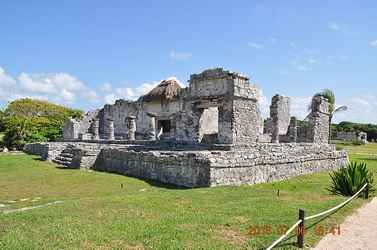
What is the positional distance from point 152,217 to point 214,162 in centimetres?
388

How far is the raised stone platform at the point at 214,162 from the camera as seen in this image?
395 inches

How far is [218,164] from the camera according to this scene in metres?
9.87

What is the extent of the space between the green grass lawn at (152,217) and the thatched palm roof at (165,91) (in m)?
20.1

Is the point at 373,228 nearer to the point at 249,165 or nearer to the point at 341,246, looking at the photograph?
the point at 341,246

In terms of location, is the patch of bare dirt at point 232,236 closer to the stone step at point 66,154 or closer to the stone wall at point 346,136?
the stone step at point 66,154

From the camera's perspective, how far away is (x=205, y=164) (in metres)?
9.77

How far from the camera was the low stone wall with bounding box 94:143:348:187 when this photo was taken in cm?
998

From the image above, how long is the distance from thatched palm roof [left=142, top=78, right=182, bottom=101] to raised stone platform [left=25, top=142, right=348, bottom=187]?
13.4m

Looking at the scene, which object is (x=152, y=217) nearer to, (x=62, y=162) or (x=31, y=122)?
(x=62, y=162)

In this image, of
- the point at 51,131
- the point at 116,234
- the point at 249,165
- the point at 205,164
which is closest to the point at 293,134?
the point at 249,165

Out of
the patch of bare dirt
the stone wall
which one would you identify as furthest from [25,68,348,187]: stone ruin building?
the stone wall

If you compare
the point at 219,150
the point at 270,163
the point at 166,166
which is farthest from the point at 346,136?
the point at 166,166
